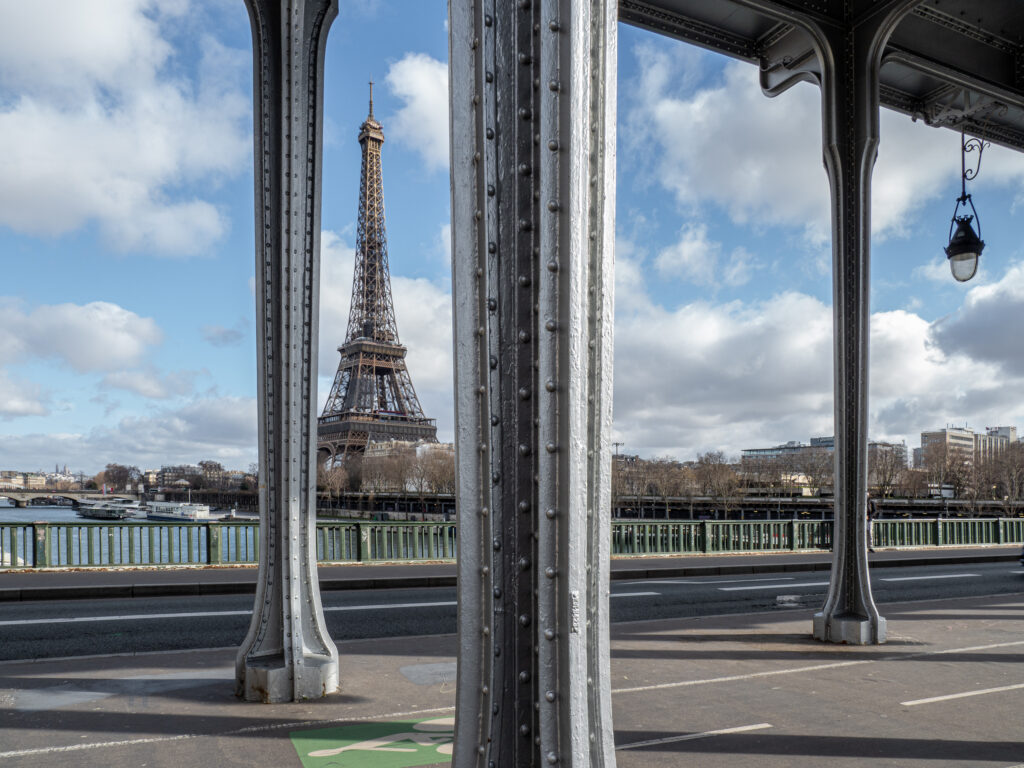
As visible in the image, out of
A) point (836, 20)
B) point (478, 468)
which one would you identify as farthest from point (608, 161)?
point (836, 20)

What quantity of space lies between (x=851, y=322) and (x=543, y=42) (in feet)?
26.3

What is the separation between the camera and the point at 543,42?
7.34 ft

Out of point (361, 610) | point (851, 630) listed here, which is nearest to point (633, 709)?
point (851, 630)

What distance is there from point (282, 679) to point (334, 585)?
9.00 meters

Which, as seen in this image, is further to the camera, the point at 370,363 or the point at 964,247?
the point at 370,363

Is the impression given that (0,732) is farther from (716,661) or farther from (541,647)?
(716,661)

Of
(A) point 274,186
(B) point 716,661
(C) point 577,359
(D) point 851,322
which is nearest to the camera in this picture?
(C) point 577,359

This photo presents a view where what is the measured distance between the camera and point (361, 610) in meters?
12.1

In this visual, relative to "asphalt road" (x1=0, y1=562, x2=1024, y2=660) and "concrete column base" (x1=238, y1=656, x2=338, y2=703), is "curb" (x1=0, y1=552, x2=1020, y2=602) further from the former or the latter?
"concrete column base" (x1=238, y1=656, x2=338, y2=703)

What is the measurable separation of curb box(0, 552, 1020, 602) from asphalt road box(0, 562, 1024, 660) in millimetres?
364

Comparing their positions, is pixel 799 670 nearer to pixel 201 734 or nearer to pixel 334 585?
pixel 201 734

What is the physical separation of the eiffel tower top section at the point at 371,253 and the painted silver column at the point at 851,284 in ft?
264

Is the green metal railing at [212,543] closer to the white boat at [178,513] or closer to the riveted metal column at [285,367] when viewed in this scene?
the riveted metal column at [285,367]

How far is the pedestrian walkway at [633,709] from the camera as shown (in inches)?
208
